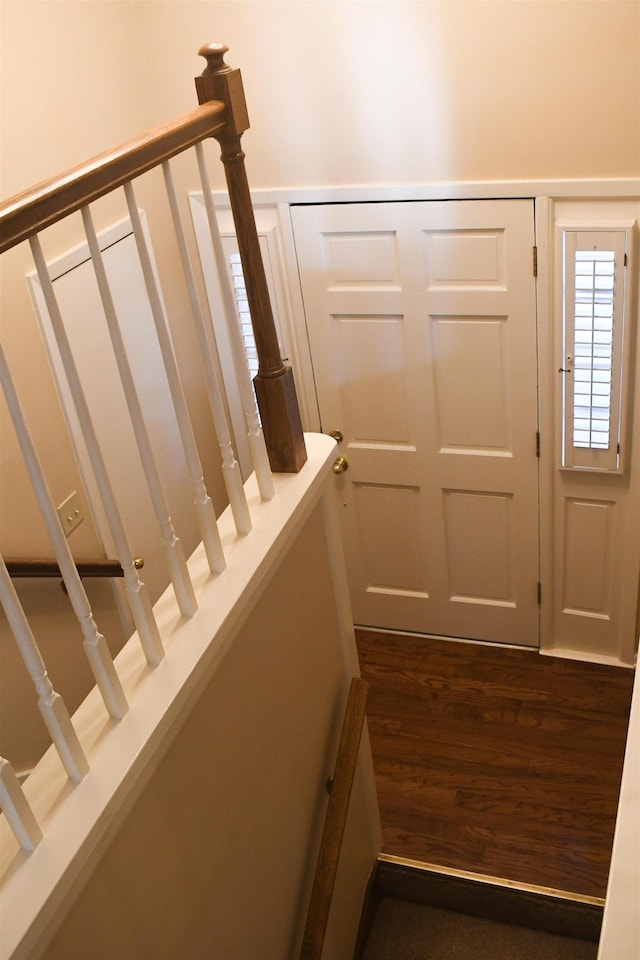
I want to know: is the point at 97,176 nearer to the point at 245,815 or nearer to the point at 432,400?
the point at 245,815

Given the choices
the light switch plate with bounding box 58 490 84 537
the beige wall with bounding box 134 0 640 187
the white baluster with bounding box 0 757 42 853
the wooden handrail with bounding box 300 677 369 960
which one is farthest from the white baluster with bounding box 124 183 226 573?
the beige wall with bounding box 134 0 640 187

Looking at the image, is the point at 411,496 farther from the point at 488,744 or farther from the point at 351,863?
the point at 351,863

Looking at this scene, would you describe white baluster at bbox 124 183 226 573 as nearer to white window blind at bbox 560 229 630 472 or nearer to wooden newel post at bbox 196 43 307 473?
wooden newel post at bbox 196 43 307 473

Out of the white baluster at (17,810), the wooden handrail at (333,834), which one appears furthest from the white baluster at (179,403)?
the wooden handrail at (333,834)

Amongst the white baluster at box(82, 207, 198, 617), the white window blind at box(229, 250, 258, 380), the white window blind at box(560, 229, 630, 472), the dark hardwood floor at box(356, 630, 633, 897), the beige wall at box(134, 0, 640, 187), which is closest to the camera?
the white baluster at box(82, 207, 198, 617)

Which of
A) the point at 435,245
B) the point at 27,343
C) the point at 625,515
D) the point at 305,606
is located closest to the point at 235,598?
the point at 305,606

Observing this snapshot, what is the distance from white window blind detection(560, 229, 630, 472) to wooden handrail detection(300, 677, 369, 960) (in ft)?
4.59

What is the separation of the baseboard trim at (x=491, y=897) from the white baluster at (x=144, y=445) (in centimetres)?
180

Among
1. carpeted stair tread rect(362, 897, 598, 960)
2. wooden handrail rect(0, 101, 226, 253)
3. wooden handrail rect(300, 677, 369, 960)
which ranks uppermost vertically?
wooden handrail rect(0, 101, 226, 253)

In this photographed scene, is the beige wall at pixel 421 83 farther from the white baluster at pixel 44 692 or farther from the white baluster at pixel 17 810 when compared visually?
the white baluster at pixel 17 810

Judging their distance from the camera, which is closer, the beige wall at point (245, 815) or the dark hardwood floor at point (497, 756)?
the beige wall at point (245, 815)

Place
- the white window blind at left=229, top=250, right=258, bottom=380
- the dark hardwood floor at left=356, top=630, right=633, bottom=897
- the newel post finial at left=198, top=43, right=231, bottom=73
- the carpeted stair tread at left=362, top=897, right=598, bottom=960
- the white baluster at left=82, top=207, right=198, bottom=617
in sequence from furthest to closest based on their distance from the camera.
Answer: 1. the white window blind at left=229, top=250, right=258, bottom=380
2. the dark hardwood floor at left=356, top=630, right=633, bottom=897
3. the carpeted stair tread at left=362, top=897, right=598, bottom=960
4. the newel post finial at left=198, top=43, right=231, bottom=73
5. the white baluster at left=82, top=207, right=198, bottom=617

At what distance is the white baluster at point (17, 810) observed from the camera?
1.35 meters

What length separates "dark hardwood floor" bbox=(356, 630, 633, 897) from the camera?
10.7ft
